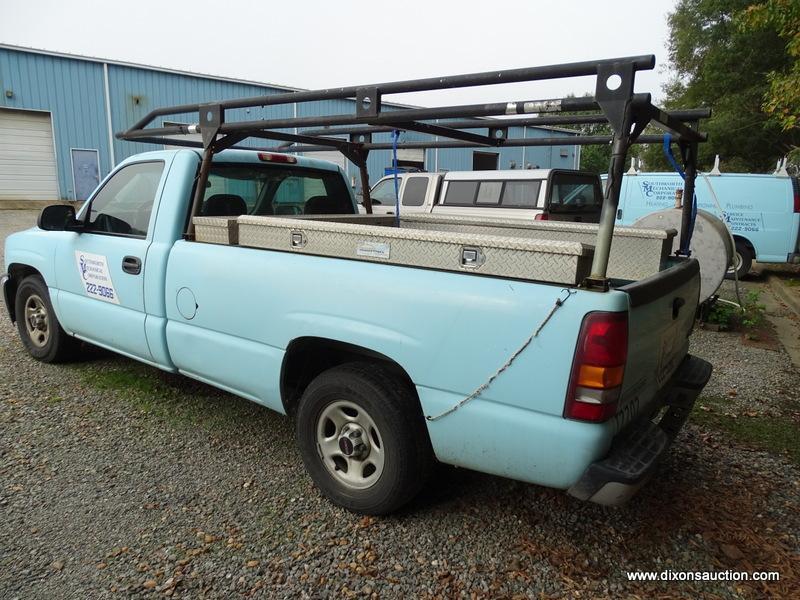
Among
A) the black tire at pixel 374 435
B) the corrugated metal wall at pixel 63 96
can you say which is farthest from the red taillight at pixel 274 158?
the corrugated metal wall at pixel 63 96

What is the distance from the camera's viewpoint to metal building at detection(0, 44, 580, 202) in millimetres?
17000

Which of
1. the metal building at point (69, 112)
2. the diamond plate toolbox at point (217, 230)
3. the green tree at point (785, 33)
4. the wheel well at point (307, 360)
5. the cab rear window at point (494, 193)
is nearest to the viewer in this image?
the wheel well at point (307, 360)

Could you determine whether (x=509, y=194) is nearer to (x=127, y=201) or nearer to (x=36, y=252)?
(x=127, y=201)

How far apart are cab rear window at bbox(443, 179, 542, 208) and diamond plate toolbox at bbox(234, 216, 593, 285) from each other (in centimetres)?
713

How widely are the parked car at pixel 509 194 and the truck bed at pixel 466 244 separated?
18.3 ft

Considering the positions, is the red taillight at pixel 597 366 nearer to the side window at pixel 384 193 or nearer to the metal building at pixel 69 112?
the side window at pixel 384 193

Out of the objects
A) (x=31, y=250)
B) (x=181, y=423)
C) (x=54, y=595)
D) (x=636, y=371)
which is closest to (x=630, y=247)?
(x=636, y=371)

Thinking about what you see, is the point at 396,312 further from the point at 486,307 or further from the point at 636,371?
the point at 636,371

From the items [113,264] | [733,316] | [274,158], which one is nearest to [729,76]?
[733,316]

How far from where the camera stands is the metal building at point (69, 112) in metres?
17.0

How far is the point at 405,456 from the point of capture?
104 inches

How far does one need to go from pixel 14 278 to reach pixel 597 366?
5.23m

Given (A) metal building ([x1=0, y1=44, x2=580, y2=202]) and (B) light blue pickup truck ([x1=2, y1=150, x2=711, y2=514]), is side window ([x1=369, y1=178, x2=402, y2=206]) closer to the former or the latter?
(A) metal building ([x1=0, y1=44, x2=580, y2=202])

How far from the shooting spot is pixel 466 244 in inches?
96.2
